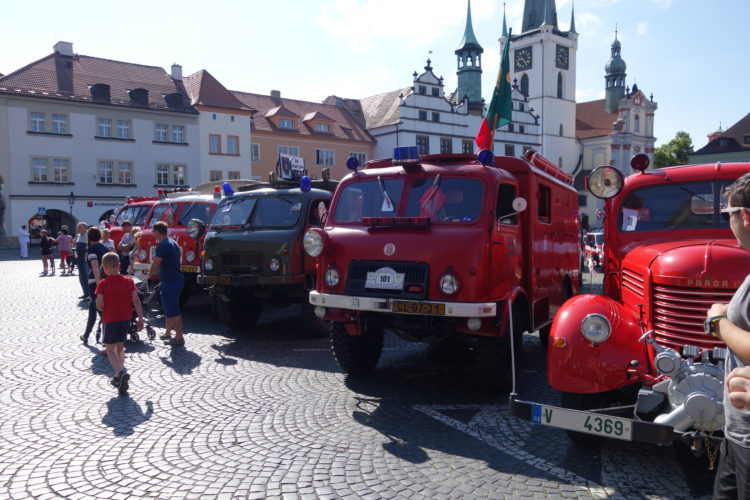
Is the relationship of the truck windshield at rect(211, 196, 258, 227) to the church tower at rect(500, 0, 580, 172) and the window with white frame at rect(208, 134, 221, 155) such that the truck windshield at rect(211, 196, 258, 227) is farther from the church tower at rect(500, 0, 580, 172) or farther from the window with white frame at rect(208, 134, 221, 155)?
the church tower at rect(500, 0, 580, 172)

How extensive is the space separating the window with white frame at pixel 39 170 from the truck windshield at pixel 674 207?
38.9 meters

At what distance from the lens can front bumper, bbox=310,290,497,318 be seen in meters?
5.52

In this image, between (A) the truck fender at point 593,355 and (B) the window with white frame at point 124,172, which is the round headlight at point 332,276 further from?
(B) the window with white frame at point 124,172

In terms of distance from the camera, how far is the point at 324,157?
49.8 m

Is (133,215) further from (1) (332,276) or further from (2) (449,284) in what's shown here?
(2) (449,284)

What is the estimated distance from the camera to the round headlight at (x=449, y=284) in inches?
225

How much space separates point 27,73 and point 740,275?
42928mm

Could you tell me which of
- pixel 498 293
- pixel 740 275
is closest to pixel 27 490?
pixel 498 293

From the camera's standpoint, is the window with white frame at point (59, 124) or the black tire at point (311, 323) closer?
the black tire at point (311, 323)

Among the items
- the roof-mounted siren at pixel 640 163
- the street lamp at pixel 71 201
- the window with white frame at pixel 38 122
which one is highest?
the window with white frame at pixel 38 122

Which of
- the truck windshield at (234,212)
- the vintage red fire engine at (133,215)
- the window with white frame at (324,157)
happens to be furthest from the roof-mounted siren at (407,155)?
the window with white frame at (324,157)

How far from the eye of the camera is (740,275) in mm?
3938

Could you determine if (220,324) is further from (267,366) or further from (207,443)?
(207,443)

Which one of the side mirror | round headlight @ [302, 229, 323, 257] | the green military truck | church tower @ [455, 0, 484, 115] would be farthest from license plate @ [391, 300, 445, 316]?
church tower @ [455, 0, 484, 115]
